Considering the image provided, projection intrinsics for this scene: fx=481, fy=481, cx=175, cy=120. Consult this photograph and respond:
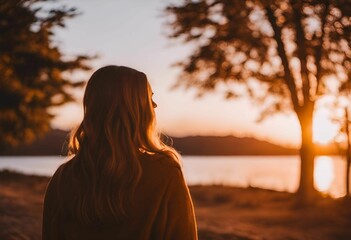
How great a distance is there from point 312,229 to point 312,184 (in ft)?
11.5

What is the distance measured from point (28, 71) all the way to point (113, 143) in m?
16.1

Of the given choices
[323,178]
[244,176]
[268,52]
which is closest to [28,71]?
[268,52]

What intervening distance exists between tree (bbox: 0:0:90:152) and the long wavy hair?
11646mm

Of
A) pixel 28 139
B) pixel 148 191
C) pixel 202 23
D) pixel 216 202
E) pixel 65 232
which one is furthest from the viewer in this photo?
pixel 28 139

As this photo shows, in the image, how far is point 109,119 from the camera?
2.19 m

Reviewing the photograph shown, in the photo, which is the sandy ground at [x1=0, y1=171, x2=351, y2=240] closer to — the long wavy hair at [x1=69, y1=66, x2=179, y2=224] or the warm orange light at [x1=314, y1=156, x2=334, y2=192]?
the warm orange light at [x1=314, y1=156, x2=334, y2=192]

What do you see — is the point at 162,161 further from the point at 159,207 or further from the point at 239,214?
the point at 239,214

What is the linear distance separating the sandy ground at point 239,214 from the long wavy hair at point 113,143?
5.88 metres

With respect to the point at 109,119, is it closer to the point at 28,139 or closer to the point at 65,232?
the point at 65,232

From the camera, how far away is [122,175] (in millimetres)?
2131

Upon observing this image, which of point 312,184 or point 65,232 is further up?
point 65,232

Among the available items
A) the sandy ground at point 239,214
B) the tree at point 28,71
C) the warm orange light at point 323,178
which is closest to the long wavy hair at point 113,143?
the sandy ground at point 239,214

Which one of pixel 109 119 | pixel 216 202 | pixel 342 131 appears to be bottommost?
pixel 216 202

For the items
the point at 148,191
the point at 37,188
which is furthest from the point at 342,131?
the point at 148,191
